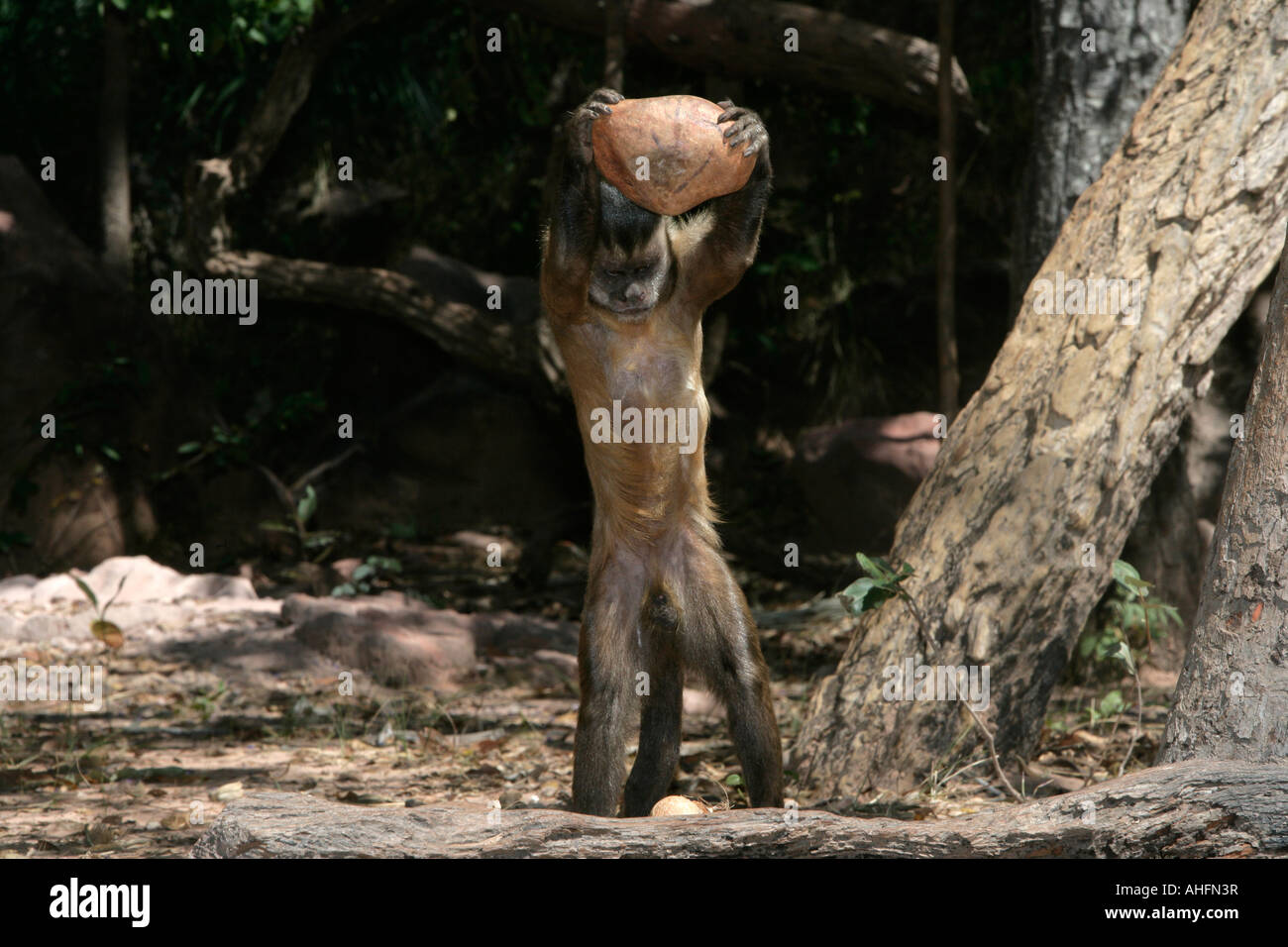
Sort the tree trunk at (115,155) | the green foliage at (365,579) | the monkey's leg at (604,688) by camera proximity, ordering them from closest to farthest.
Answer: the monkey's leg at (604,688) → the green foliage at (365,579) → the tree trunk at (115,155)

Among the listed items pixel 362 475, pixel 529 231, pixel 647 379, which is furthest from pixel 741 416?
pixel 647 379

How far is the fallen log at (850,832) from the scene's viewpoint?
2.93 meters

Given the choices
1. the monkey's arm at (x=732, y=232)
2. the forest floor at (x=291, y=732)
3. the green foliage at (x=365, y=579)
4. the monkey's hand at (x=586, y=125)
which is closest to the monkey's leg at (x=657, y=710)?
the forest floor at (x=291, y=732)

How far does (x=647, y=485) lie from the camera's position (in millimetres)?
4246

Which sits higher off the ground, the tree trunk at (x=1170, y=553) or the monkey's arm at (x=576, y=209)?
the monkey's arm at (x=576, y=209)

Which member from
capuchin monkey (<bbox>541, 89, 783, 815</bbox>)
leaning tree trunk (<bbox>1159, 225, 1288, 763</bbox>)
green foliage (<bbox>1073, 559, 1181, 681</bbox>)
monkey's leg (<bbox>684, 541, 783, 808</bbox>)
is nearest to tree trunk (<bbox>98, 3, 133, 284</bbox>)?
capuchin monkey (<bbox>541, 89, 783, 815</bbox>)

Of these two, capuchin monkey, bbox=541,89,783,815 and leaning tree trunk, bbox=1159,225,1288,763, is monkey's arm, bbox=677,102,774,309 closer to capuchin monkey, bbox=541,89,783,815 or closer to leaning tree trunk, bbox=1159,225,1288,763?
capuchin monkey, bbox=541,89,783,815

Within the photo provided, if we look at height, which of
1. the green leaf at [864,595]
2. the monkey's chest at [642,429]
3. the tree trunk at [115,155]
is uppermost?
the tree trunk at [115,155]

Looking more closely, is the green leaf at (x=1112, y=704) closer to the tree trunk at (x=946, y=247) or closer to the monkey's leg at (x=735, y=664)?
the monkey's leg at (x=735, y=664)

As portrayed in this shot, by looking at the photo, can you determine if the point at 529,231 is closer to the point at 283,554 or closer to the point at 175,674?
the point at 283,554

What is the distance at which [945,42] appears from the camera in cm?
721

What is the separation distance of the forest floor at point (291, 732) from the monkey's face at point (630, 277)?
1.73m

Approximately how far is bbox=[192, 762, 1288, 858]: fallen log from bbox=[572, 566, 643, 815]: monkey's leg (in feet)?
3.24
